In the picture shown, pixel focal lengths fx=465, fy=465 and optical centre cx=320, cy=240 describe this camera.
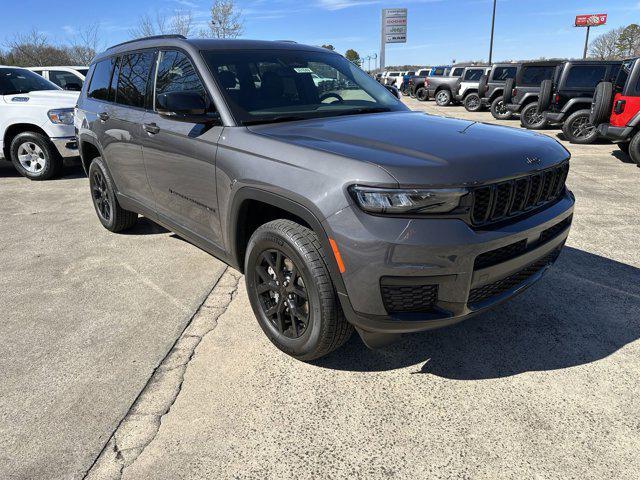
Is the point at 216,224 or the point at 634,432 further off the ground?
the point at 216,224

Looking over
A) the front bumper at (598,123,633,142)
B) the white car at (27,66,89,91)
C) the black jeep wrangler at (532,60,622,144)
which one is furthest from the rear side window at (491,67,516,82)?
the white car at (27,66,89,91)

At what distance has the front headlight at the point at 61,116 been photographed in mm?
7426

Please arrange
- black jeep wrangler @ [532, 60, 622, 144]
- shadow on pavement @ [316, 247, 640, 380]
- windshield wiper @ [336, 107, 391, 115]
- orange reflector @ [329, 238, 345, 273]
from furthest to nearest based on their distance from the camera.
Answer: black jeep wrangler @ [532, 60, 622, 144] → windshield wiper @ [336, 107, 391, 115] → shadow on pavement @ [316, 247, 640, 380] → orange reflector @ [329, 238, 345, 273]

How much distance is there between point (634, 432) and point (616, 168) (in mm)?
7505

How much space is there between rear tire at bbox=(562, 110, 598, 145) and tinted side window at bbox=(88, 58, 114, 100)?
1056 centimetres

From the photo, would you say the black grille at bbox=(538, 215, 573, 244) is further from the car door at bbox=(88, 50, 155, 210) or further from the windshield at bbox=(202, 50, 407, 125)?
the car door at bbox=(88, 50, 155, 210)

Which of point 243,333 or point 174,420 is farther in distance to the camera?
point 243,333

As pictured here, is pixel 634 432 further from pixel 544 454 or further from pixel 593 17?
pixel 593 17

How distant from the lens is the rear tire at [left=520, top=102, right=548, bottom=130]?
533 inches

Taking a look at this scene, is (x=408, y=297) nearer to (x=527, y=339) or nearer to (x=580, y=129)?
(x=527, y=339)

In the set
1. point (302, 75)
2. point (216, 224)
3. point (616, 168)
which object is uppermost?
point (302, 75)

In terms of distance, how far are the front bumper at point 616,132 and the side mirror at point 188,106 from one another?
311 inches

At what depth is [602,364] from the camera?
2.69 m

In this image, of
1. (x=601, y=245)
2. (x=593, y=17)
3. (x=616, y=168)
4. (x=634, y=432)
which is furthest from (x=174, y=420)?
(x=593, y=17)
